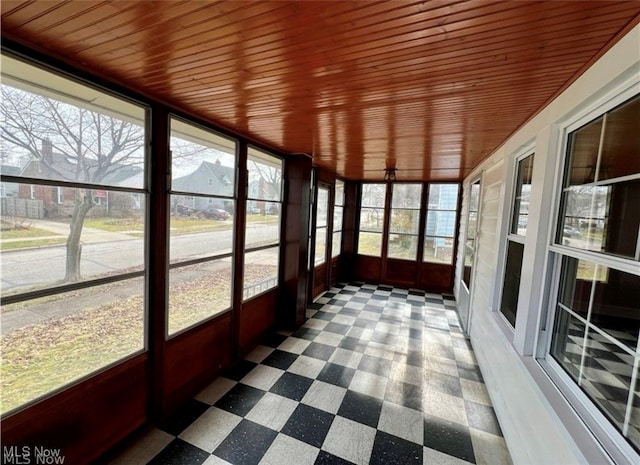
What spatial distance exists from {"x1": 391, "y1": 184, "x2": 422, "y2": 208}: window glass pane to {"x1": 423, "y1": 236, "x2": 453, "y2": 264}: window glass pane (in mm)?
828

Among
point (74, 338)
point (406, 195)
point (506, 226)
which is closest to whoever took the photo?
point (74, 338)

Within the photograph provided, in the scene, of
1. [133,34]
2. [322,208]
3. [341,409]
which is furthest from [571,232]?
[322,208]

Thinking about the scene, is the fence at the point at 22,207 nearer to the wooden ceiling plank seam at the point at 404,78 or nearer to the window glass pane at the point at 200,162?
the window glass pane at the point at 200,162

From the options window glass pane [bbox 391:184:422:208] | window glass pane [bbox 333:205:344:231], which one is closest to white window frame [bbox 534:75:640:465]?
window glass pane [bbox 333:205:344:231]

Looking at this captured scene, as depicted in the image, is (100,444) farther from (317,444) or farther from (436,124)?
(436,124)

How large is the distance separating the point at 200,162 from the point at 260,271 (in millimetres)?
1525

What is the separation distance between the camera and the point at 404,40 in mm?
1141

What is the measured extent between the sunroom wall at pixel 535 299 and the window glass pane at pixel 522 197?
0.08 meters

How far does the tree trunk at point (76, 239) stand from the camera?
153 centimetres

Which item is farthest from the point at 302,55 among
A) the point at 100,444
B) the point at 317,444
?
the point at 100,444

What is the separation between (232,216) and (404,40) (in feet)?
7.04

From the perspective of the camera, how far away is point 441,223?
18.8 ft

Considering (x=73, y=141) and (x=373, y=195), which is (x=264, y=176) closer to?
(x=73, y=141)

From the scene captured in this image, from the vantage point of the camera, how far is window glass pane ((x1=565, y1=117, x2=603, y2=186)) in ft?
4.51
